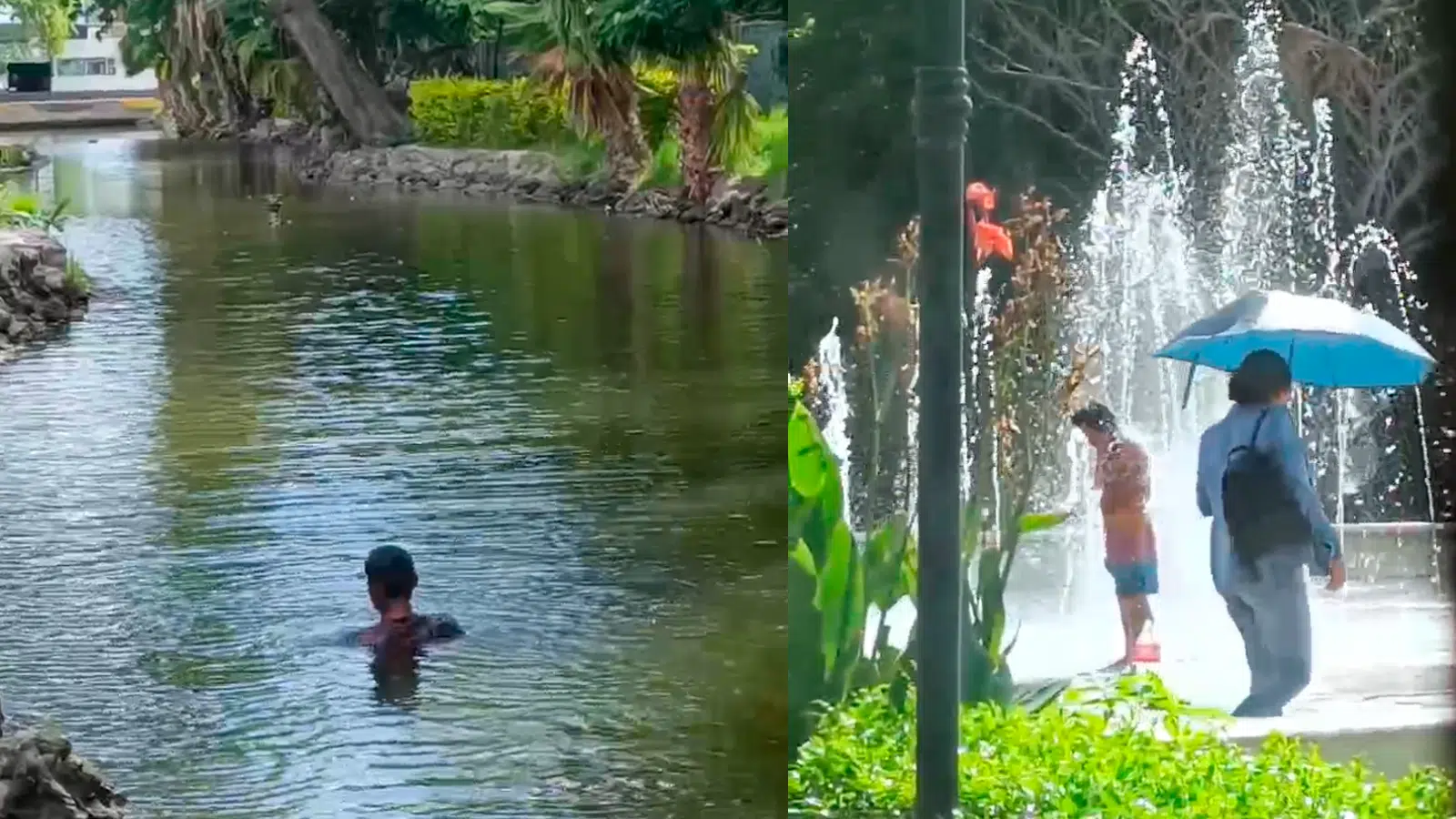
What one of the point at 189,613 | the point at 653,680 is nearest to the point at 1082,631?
the point at 653,680

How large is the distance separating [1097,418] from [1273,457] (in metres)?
0.21

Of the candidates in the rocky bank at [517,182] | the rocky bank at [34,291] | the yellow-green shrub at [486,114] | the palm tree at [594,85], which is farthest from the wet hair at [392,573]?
the yellow-green shrub at [486,114]

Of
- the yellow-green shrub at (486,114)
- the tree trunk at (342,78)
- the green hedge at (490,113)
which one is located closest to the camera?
the green hedge at (490,113)

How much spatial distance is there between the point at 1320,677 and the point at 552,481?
4.62 m

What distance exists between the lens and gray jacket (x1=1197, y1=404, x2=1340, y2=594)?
2.45m

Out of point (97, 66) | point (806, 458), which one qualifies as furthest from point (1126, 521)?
point (97, 66)

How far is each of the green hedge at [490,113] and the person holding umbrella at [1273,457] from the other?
16.4 meters

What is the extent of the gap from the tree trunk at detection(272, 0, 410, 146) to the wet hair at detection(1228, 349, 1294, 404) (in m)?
20.6

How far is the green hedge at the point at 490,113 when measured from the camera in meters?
20.2

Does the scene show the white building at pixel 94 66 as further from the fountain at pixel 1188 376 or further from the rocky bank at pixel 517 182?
the fountain at pixel 1188 376

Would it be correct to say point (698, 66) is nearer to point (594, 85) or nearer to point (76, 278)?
point (594, 85)

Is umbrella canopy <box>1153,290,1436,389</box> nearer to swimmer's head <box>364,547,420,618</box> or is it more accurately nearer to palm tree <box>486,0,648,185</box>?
swimmer's head <box>364,547,420,618</box>

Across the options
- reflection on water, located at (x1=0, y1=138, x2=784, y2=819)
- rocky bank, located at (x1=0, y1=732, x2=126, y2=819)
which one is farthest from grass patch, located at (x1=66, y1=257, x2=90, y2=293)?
rocky bank, located at (x1=0, y1=732, x2=126, y2=819)

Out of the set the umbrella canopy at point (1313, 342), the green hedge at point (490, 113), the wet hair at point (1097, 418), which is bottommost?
the wet hair at point (1097, 418)
